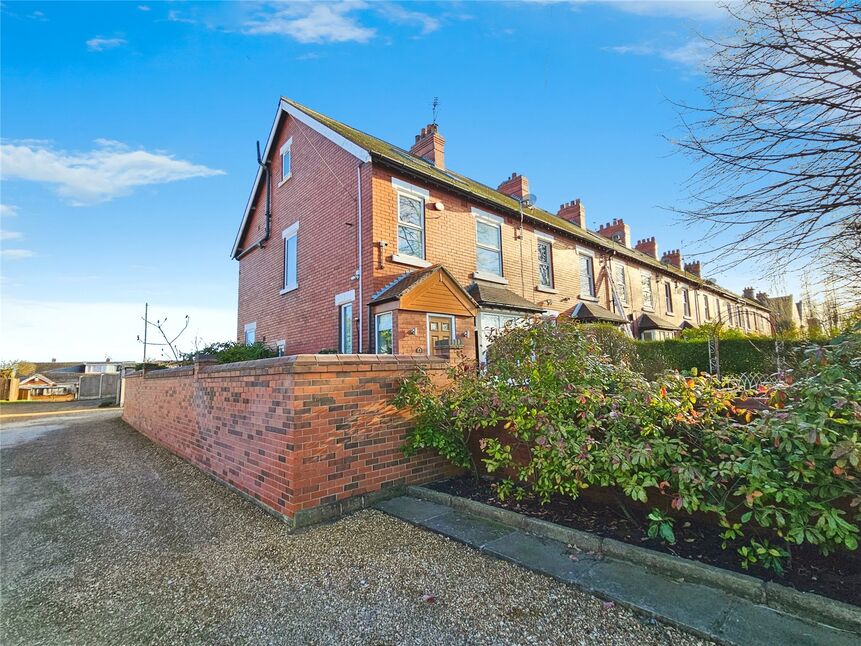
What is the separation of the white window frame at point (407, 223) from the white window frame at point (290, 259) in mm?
4374

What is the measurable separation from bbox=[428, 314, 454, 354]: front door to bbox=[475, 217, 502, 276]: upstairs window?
2.96 metres

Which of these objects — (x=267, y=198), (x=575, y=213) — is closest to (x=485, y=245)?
(x=267, y=198)

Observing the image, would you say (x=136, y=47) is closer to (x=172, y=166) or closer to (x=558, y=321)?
(x=172, y=166)

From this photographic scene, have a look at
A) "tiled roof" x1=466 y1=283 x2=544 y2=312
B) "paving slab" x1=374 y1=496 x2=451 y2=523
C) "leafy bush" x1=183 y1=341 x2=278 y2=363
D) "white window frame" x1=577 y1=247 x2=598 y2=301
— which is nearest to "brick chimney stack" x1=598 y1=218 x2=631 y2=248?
"white window frame" x1=577 y1=247 x2=598 y2=301

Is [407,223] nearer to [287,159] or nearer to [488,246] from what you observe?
[488,246]

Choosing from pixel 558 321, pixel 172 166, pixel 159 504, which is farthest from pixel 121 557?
A: pixel 172 166

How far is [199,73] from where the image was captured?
8.13 metres

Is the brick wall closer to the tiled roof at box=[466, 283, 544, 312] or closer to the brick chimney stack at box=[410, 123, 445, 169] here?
the tiled roof at box=[466, 283, 544, 312]

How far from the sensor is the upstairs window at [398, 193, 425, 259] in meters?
10.3

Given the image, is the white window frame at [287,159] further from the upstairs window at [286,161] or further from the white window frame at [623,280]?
the white window frame at [623,280]

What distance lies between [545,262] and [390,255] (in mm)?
7100

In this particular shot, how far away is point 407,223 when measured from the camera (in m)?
10.4

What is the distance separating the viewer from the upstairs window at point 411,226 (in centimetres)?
1033

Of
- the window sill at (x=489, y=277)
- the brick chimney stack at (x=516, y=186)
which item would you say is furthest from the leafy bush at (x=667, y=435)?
the brick chimney stack at (x=516, y=186)
